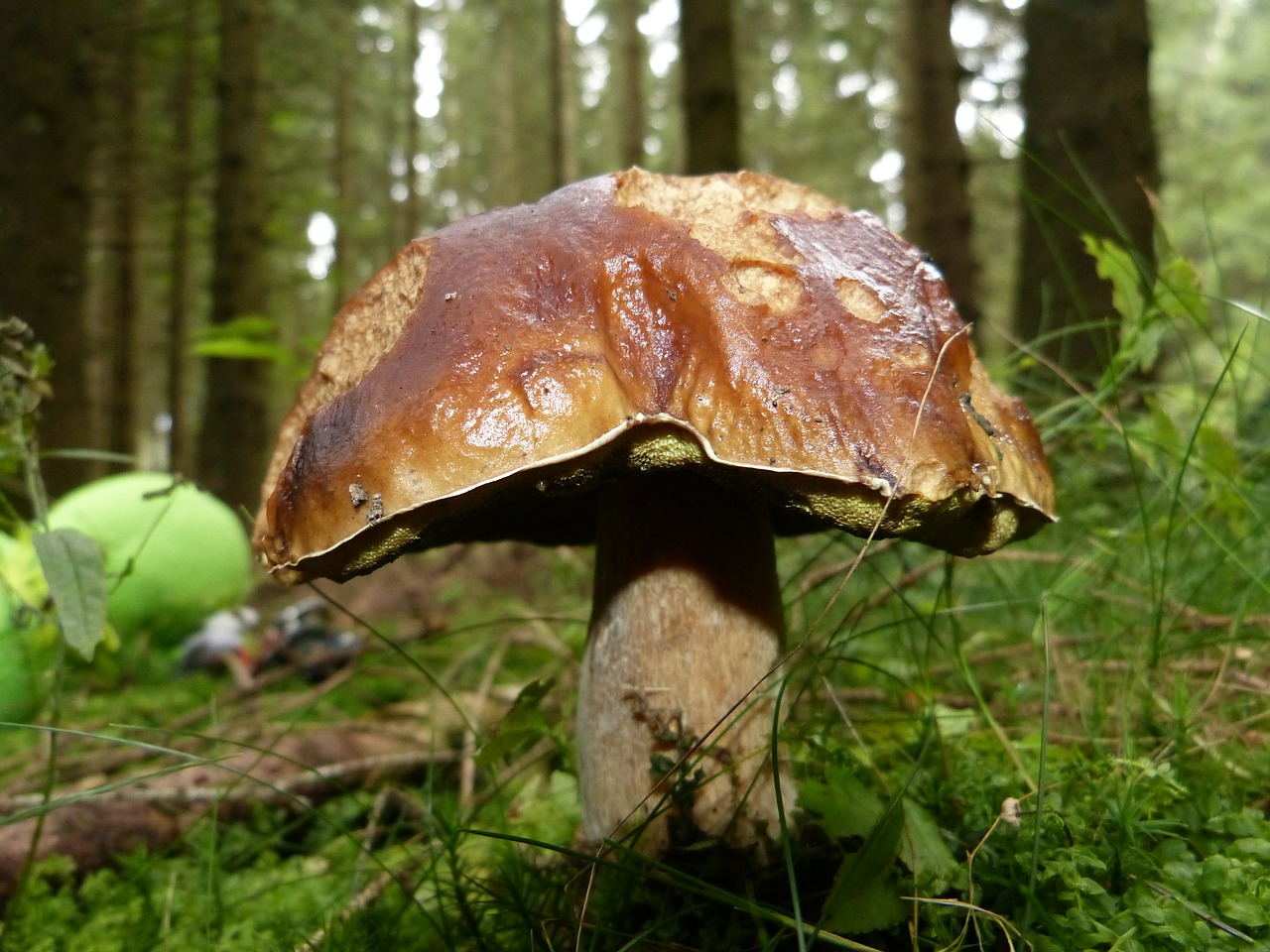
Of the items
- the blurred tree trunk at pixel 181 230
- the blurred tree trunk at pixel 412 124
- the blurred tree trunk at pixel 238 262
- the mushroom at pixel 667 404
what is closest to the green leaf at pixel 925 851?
the mushroom at pixel 667 404

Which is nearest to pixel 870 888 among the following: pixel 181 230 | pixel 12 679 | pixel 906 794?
pixel 906 794

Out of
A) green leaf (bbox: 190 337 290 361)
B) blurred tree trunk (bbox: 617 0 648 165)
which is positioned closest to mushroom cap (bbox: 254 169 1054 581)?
green leaf (bbox: 190 337 290 361)

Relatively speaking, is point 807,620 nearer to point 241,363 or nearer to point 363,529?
point 363,529

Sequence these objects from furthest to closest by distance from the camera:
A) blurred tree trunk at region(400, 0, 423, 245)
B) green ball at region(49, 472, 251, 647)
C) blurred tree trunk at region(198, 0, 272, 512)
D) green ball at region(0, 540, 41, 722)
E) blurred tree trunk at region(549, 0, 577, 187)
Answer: blurred tree trunk at region(400, 0, 423, 245) < blurred tree trunk at region(549, 0, 577, 187) < blurred tree trunk at region(198, 0, 272, 512) < green ball at region(49, 472, 251, 647) < green ball at region(0, 540, 41, 722)

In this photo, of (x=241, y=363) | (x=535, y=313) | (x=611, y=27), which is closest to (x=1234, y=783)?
(x=535, y=313)

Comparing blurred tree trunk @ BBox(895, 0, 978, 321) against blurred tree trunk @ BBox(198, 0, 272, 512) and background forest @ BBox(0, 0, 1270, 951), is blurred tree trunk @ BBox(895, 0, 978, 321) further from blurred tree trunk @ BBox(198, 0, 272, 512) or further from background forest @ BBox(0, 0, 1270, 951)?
blurred tree trunk @ BBox(198, 0, 272, 512)

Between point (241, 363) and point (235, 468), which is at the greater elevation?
point (241, 363)
